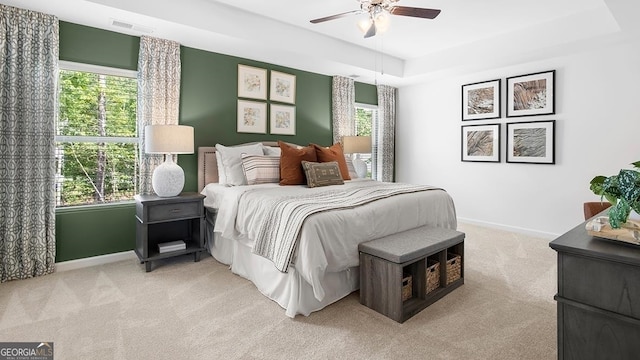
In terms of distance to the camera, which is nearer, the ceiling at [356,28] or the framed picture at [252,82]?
the ceiling at [356,28]

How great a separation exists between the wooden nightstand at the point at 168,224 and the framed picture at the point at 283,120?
5.65 feet

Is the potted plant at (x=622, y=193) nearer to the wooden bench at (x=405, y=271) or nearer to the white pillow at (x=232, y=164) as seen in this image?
the wooden bench at (x=405, y=271)

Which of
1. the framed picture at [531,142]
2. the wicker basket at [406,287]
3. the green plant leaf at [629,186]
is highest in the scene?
the framed picture at [531,142]

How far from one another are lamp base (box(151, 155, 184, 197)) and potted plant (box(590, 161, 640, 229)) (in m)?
3.31

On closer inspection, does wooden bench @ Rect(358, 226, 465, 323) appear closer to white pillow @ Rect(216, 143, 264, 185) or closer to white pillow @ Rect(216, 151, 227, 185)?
white pillow @ Rect(216, 143, 264, 185)

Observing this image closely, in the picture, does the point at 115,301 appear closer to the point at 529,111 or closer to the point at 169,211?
the point at 169,211

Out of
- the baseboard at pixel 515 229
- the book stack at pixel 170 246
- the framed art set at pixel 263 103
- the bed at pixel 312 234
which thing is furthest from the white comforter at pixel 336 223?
the baseboard at pixel 515 229

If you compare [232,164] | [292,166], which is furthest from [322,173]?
[232,164]

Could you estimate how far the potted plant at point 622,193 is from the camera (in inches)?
45.6

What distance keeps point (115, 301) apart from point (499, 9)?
4.60 metres

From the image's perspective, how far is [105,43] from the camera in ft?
11.2

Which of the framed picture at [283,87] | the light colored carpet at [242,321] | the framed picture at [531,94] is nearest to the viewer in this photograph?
the light colored carpet at [242,321]

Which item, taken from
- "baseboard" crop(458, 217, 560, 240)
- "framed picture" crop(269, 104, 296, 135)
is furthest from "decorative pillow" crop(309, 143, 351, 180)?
"baseboard" crop(458, 217, 560, 240)

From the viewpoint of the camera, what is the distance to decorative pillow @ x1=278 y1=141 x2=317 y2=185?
3645mm
